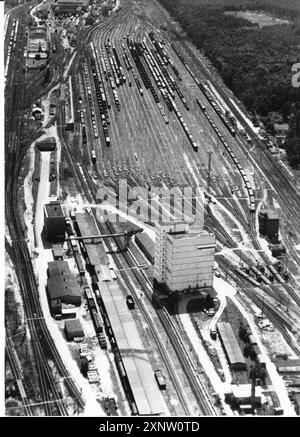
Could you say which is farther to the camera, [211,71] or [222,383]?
[211,71]

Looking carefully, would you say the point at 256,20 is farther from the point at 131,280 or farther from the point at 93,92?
the point at 131,280

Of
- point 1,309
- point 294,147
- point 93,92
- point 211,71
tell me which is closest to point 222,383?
point 1,309

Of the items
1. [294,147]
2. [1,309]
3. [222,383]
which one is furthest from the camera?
[294,147]

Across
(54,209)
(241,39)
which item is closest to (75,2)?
(241,39)

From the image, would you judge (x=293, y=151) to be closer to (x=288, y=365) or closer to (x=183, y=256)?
(x=183, y=256)

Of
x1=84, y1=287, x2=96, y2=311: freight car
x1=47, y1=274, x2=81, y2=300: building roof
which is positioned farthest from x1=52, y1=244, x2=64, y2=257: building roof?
x1=84, y1=287, x2=96, y2=311: freight car
